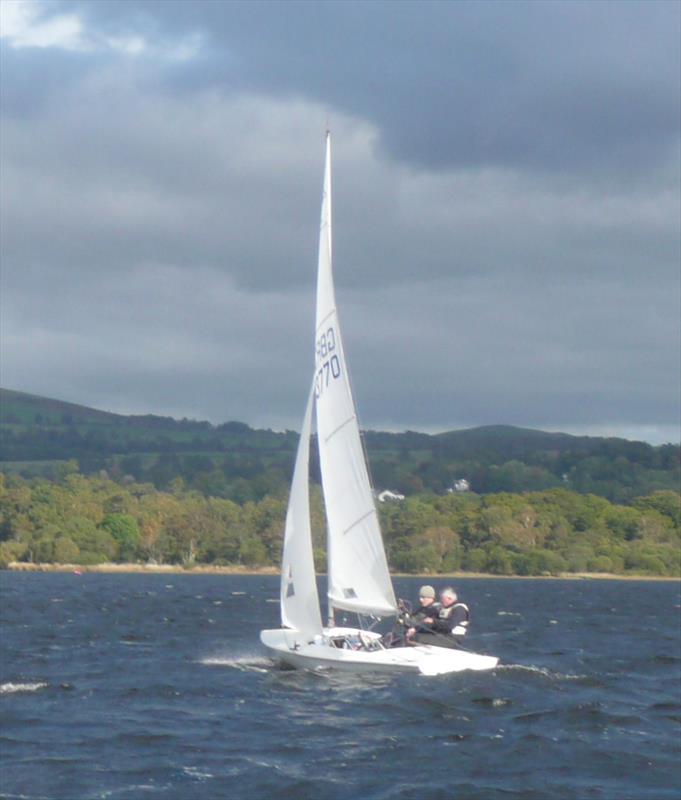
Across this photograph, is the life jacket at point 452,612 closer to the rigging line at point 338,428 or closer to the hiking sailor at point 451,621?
the hiking sailor at point 451,621

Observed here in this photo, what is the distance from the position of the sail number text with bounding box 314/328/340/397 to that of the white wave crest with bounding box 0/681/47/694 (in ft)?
28.5

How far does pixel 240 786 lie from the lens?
18750 mm

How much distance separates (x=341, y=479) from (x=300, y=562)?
203 cm

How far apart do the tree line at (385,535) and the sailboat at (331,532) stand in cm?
9479

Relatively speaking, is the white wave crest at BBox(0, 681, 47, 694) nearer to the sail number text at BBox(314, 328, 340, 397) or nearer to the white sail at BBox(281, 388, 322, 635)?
the white sail at BBox(281, 388, 322, 635)

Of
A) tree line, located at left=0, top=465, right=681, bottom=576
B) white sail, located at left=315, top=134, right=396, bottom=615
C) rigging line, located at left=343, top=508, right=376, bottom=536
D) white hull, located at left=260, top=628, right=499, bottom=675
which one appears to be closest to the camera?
white hull, located at left=260, top=628, right=499, bottom=675

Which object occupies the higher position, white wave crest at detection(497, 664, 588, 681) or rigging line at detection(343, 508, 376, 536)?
rigging line at detection(343, 508, 376, 536)

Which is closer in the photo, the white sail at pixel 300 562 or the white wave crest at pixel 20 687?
the white wave crest at pixel 20 687

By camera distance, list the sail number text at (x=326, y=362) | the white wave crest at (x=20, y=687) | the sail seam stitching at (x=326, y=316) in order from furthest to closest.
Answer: the sail seam stitching at (x=326, y=316)
the sail number text at (x=326, y=362)
the white wave crest at (x=20, y=687)

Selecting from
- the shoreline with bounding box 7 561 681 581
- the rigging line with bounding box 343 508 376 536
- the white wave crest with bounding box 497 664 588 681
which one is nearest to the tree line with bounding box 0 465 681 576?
the shoreline with bounding box 7 561 681 581

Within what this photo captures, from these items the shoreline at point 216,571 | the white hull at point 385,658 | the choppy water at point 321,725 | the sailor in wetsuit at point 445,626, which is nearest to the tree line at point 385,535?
the shoreline at point 216,571

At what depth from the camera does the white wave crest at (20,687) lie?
27469 mm

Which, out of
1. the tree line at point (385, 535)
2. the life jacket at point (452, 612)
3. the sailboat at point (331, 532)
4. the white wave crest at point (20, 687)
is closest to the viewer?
the white wave crest at point (20, 687)

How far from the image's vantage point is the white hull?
2856cm
